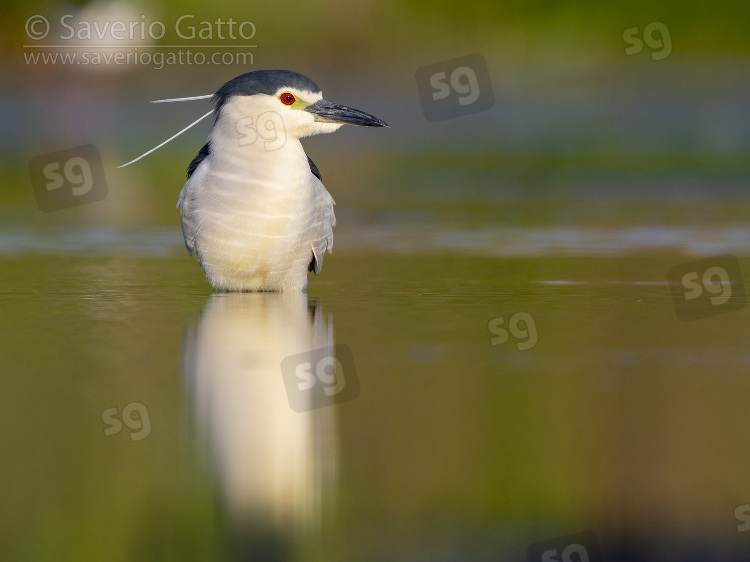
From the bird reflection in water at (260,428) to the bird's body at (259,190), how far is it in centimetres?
60

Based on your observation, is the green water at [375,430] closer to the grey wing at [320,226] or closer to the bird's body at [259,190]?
the bird's body at [259,190]

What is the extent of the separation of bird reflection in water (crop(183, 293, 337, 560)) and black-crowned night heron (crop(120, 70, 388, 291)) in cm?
60

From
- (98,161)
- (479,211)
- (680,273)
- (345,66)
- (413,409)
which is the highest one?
(345,66)

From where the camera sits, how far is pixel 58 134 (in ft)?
51.7

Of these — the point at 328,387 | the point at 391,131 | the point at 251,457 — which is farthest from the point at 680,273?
the point at 391,131

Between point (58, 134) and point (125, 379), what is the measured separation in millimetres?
11321

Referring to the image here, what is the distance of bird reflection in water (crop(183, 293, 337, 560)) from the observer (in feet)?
11.3

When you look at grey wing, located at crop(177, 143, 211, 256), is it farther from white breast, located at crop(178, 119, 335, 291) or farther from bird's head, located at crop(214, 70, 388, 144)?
bird's head, located at crop(214, 70, 388, 144)

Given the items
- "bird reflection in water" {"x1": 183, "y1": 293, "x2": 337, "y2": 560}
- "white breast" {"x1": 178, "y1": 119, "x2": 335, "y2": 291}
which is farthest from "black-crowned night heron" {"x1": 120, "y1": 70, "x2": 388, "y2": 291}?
"bird reflection in water" {"x1": 183, "y1": 293, "x2": 337, "y2": 560}

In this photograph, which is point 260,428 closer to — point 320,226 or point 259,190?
point 259,190

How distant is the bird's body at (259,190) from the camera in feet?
22.2

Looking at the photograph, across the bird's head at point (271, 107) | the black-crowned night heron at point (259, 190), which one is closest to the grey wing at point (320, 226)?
the black-crowned night heron at point (259, 190)

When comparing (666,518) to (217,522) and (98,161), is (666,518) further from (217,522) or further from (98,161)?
(98,161)

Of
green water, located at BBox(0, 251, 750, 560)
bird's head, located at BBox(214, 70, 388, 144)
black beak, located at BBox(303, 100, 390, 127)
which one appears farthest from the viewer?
black beak, located at BBox(303, 100, 390, 127)
